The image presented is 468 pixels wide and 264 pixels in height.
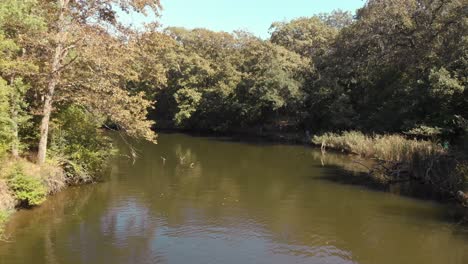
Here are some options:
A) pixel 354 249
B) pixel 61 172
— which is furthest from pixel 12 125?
pixel 354 249

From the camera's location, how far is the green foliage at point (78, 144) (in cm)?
1986

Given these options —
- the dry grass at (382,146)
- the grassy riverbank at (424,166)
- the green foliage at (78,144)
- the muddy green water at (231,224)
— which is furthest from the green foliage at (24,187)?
the dry grass at (382,146)

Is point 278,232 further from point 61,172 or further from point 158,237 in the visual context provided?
point 61,172

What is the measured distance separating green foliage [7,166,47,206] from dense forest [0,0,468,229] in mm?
48

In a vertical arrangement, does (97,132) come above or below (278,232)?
above

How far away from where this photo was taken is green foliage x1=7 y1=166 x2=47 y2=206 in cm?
1541

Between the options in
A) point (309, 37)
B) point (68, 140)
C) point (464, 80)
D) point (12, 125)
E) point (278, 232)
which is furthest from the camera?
point (309, 37)

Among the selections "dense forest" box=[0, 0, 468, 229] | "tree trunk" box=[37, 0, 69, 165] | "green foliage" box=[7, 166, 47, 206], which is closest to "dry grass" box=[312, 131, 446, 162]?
"dense forest" box=[0, 0, 468, 229]

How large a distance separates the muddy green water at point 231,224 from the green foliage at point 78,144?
103 centimetres

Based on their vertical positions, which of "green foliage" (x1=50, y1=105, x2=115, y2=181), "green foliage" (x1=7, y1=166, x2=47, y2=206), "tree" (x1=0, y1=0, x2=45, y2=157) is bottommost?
"green foliage" (x1=7, y1=166, x2=47, y2=206)

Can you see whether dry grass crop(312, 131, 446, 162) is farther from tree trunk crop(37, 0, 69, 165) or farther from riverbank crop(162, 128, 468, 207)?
tree trunk crop(37, 0, 69, 165)

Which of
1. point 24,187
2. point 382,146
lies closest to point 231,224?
point 24,187

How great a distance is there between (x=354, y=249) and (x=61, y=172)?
40.1ft

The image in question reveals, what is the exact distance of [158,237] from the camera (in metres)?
14.4
